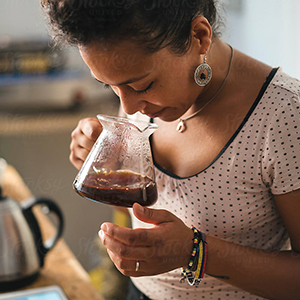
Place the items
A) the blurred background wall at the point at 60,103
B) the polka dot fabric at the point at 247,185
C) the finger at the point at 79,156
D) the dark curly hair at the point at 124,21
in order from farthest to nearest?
the blurred background wall at the point at 60,103 < the finger at the point at 79,156 < the polka dot fabric at the point at 247,185 < the dark curly hair at the point at 124,21

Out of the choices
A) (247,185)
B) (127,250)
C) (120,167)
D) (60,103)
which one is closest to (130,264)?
(127,250)

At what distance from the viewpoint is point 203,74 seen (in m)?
0.72

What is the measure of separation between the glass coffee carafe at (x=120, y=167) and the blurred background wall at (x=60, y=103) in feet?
Answer: 3.48

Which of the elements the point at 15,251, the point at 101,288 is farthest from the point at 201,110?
the point at 101,288

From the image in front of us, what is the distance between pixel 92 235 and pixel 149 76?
214cm

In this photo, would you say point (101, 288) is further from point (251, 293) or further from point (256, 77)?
point (256, 77)

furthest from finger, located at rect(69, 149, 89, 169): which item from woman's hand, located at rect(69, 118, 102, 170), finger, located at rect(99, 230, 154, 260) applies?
finger, located at rect(99, 230, 154, 260)

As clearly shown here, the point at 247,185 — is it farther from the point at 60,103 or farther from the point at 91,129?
the point at 60,103

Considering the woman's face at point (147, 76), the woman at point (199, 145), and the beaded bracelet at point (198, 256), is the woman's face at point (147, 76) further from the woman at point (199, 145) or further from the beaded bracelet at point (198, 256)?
the beaded bracelet at point (198, 256)

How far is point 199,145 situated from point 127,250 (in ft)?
0.99

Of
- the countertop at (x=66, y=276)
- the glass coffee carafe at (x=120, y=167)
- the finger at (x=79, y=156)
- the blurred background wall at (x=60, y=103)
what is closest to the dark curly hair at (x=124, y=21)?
the glass coffee carafe at (x=120, y=167)

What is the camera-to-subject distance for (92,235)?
8.57ft

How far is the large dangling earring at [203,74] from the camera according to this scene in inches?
28.2

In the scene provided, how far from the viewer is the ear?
657 millimetres
